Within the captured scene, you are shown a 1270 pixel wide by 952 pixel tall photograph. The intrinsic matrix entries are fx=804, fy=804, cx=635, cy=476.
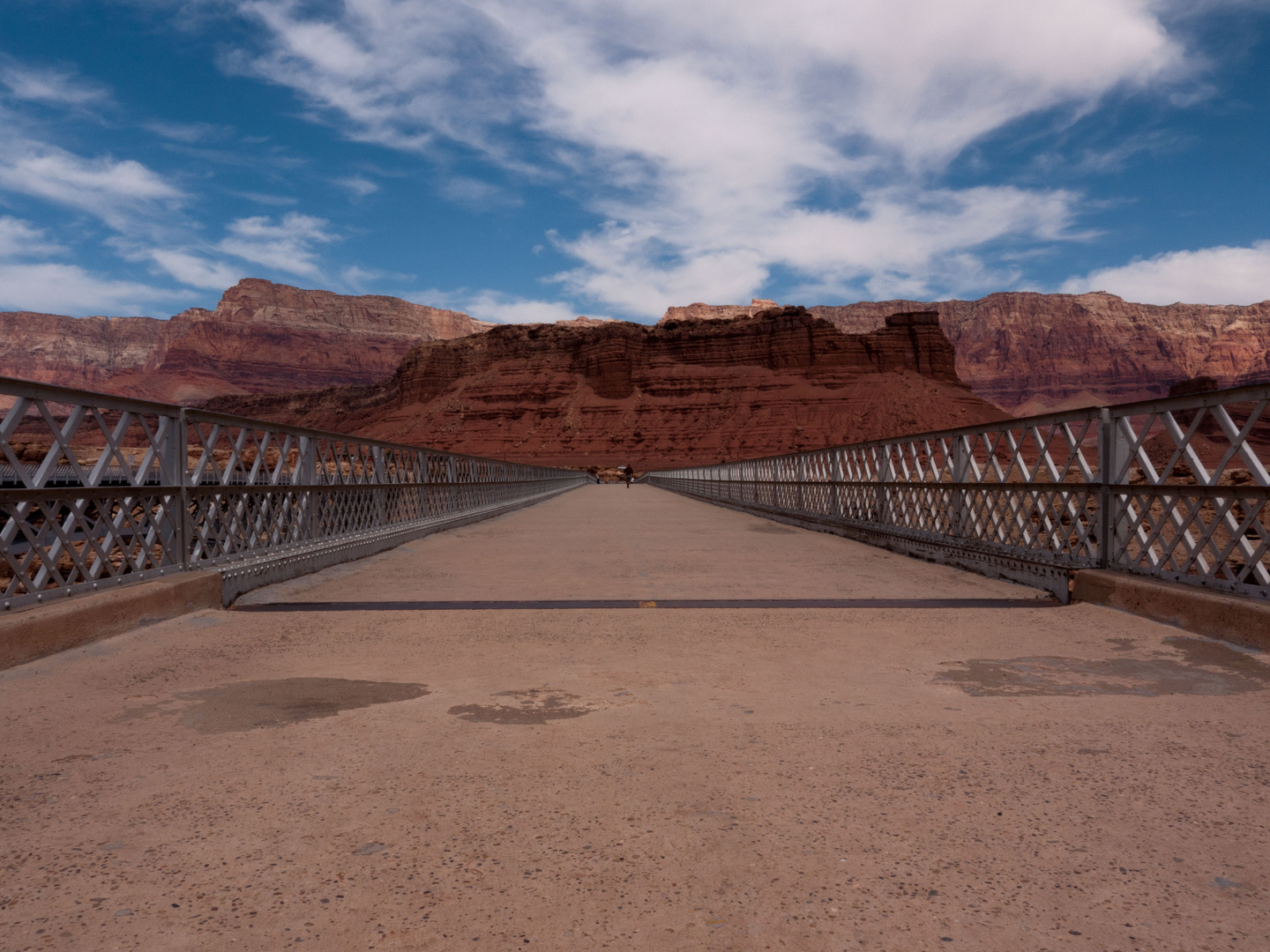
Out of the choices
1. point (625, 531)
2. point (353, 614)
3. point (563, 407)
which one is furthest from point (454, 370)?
point (353, 614)

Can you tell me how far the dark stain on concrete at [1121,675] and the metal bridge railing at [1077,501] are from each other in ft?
2.96

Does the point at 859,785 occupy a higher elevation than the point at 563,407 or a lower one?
lower

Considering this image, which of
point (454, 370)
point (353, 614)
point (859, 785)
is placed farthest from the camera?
point (454, 370)

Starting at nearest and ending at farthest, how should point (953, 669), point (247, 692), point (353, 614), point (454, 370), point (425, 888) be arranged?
point (425, 888) < point (247, 692) < point (953, 669) < point (353, 614) < point (454, 370)

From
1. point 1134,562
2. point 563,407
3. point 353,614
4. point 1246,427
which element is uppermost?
point 563,407

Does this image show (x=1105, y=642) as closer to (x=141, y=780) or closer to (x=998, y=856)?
(x=998, y=856)

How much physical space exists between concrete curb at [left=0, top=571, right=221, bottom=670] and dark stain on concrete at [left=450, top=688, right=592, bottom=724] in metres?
2.98

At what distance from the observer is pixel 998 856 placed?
8.14 ft

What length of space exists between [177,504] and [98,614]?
61.3 inches

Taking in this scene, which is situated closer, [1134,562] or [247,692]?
[247,692]

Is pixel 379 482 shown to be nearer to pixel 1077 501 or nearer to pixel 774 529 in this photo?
pixel 774 529

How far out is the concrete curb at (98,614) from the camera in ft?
16.2

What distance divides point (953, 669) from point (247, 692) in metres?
4.07

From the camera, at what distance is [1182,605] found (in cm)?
604
